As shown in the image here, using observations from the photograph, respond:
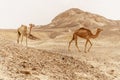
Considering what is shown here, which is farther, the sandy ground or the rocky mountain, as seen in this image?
the rocky mountain

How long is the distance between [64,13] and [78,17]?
21.1ft

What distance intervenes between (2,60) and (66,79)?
280 cm

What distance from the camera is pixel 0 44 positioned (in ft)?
66.0

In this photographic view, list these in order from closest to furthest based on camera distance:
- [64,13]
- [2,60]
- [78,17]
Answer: [2,60] → [78,17] → [64,13]

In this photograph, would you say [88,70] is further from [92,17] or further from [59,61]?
[92,17]

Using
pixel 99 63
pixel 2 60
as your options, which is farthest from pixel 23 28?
pixel 2 60

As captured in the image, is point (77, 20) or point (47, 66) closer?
point (47, 66)

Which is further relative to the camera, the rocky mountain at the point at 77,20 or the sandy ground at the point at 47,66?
the rocky mountain at the point at 77,20

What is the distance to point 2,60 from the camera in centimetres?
1759

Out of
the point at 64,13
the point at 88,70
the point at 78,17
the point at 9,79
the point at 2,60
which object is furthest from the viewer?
the point at 64,13

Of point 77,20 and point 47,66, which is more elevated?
point 47,66

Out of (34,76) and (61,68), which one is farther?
(61,68)

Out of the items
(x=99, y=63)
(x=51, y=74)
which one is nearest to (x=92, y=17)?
(x=99, y=63)

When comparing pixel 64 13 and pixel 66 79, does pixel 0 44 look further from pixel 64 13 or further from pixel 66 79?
pixel 64 13
